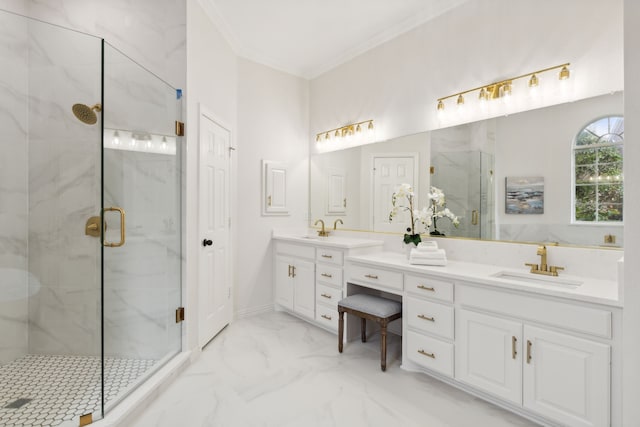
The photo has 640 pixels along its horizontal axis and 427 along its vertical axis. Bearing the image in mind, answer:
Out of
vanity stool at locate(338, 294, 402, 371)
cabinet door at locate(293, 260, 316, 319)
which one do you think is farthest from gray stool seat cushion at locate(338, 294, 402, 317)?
cabinet door at locate(293, 260, 316, 319)

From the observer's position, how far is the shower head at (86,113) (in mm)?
2162

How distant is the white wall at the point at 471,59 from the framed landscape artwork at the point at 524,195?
0.53m

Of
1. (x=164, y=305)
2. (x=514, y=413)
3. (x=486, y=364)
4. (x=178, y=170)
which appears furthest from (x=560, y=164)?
(x=164, y=305)

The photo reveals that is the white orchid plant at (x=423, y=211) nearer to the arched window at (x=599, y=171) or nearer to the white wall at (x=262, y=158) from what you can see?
the arched window at (x=599, y=171)

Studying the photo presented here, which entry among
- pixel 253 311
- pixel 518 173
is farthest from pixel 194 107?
pixel 518 173

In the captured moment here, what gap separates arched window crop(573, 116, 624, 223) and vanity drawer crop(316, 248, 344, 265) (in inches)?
69.1

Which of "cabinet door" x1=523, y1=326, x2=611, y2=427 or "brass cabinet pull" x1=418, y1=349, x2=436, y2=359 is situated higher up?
"cabinet door" x1=523, y1=326, x2=611, y2=427

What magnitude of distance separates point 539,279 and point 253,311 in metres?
2.79

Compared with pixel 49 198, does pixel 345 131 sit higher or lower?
higher

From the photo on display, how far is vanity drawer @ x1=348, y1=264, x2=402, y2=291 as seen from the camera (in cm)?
239

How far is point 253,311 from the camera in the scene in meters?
3.59

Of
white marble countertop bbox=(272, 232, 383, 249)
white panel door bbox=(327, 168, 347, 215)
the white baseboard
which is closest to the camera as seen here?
white marble countertop bbox=(272, 232, 383, 249)

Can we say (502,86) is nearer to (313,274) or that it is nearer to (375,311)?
(375,311)

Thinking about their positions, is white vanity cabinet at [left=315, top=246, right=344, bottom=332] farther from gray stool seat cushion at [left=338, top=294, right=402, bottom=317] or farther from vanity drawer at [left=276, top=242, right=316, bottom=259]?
gray stool seat cushion at [left=338, top=294, right=402, bottom=317]
